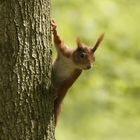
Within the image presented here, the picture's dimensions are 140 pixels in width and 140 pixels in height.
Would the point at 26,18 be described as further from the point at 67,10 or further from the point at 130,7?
the point at 130,7

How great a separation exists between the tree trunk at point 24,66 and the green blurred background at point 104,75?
5.03 meters

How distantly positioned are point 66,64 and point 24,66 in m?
0.67

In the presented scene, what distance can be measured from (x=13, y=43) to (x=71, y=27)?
728 centimetres

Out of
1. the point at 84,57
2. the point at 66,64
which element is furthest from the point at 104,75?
the point at 84,57

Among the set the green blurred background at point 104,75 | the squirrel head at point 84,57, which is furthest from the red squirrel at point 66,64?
the green blurred background at point 104,75

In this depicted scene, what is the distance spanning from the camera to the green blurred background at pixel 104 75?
35.7 feet

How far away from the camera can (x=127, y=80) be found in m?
12.1

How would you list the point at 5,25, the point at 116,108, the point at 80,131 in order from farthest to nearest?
the point at 116,108 < the point at 80,131 < the point at 5,25

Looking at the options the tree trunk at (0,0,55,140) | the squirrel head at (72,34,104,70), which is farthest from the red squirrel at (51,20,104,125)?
the tree trunk at (0,0,55,140)

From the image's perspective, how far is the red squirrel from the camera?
552 cm

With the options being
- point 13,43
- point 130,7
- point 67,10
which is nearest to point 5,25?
point 13,43

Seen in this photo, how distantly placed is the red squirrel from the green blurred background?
455 cm

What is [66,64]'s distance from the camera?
5.71 meters

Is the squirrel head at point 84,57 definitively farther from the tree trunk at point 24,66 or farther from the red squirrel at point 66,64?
the tree trunk at point 24,66
